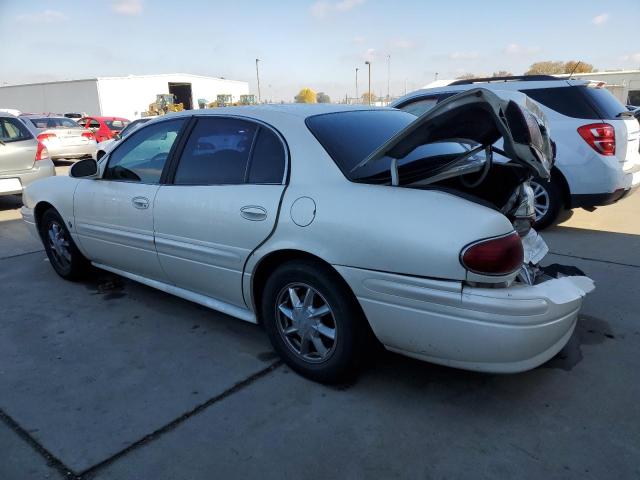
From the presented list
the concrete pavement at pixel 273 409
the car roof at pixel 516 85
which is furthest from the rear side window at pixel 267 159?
the car roof at pixel 516 85

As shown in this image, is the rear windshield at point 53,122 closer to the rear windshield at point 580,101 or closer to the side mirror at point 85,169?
the side mirror at point 85,169

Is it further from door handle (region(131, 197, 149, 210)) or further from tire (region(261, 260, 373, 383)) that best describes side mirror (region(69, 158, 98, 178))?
tire (region(261, 260, 373, 383))

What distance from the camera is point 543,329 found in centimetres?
218

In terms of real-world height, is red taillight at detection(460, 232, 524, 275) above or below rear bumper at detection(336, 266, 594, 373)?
above

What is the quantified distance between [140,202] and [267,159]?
3.77ft

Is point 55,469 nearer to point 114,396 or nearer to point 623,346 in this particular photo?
point 114,396

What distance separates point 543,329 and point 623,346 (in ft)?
4.09

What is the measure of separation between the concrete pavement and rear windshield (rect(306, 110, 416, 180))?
1.22 meters

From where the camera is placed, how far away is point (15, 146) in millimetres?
7555

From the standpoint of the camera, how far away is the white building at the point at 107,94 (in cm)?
5041

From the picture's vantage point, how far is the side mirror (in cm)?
397

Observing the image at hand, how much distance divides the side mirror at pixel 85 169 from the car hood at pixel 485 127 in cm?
253

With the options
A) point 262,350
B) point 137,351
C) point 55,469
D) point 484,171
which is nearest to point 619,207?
point 484,171

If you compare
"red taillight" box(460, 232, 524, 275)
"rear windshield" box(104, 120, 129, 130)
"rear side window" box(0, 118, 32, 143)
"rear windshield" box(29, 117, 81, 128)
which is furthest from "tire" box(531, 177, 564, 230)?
"rear windshield" box(104, 120, 129, 130)
